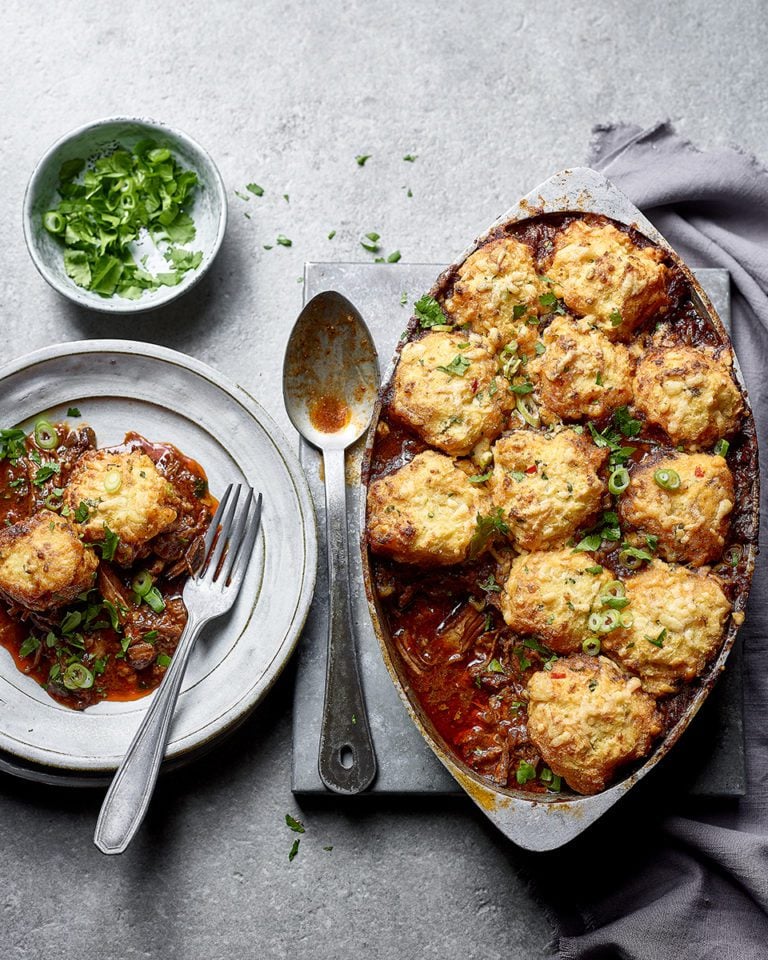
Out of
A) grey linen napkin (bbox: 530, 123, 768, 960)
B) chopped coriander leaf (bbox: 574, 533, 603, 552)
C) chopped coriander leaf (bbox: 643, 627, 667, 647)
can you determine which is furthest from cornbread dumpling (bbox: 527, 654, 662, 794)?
grey linen napkin (bbox: 530, 123, 768, 960)

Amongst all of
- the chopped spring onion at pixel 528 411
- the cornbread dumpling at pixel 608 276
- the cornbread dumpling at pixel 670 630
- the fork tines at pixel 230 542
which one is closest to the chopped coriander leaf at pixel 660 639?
the cornbread dumpling at pixel 670 630

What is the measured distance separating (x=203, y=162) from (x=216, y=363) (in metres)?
0.80

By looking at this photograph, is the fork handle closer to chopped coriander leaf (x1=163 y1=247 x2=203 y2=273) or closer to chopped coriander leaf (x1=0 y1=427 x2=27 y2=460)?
chopped coriander leaf (x1=0 y1=427 x2=27 y2=460)

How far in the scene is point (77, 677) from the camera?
352 centimetres

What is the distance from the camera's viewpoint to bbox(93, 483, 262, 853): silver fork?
11.0 feet

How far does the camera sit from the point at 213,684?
3.55m

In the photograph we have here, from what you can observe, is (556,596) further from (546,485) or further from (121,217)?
(121,217)

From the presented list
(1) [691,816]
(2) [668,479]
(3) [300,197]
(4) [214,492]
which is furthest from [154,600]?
(1) [691,816]

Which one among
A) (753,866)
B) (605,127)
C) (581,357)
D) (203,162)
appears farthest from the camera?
(605,127)

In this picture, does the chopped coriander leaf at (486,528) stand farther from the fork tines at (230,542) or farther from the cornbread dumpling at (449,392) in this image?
the fork tines at (230,542)

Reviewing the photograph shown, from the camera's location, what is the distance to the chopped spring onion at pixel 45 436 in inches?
142

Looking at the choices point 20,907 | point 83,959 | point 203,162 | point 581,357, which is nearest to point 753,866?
point 581,357

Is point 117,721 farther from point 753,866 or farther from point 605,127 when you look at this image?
point 605,127

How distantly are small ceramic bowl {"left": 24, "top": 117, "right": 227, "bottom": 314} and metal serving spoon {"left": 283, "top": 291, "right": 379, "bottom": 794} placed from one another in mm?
554
